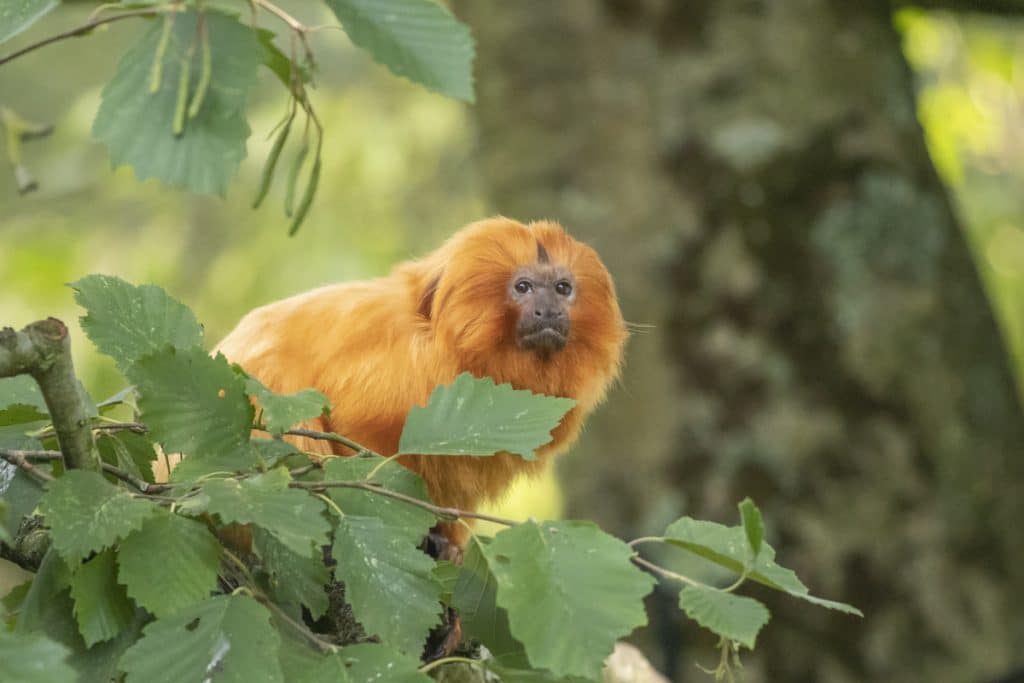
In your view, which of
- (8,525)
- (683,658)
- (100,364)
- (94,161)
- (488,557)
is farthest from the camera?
(94,161)

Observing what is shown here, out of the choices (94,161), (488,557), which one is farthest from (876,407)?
(94,161)

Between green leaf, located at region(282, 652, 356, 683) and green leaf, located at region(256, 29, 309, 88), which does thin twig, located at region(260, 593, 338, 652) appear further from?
green leaf, located at region(256, 29, 309, 88)

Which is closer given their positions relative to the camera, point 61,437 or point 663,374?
point 61,437

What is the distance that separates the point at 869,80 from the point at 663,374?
1268 millimetres

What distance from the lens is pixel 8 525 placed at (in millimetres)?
1652

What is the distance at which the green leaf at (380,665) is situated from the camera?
4.56 ft

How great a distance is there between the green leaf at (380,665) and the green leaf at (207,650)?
8cm

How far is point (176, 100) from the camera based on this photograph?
151 cm

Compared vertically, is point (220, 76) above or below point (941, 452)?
above

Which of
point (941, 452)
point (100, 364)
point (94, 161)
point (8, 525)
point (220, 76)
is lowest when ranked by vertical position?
point (100, 364)

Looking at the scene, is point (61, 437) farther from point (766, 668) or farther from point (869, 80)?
point (869, 80)

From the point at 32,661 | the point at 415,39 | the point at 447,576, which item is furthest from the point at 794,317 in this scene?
the point at 32,661

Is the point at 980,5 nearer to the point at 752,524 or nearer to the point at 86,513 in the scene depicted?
the point at 752,524

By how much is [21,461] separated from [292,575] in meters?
0.37
